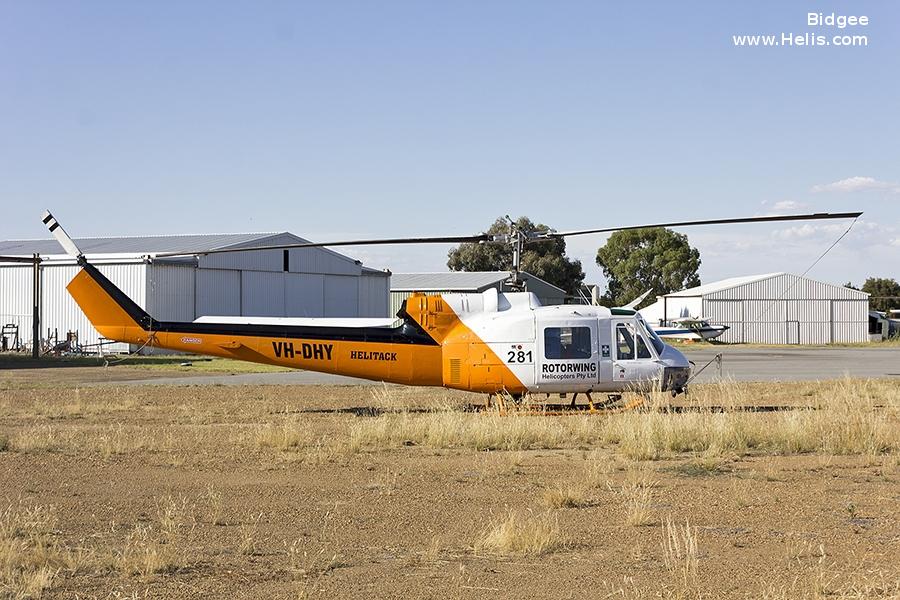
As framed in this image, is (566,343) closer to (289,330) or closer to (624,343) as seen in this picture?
(624,343)

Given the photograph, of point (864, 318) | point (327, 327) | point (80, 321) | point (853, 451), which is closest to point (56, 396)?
point (327, 327)

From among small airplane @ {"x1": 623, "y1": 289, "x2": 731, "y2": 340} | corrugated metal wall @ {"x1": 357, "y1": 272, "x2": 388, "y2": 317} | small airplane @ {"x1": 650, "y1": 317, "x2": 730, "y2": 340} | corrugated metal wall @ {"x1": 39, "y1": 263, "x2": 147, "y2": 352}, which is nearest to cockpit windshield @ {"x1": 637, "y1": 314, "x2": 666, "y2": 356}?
corrugated metal wall @ {"x1": 39, "y1": 263, "x2": 147, "y2": 352}

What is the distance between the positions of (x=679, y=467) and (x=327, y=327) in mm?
9744

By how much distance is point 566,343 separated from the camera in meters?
20.7

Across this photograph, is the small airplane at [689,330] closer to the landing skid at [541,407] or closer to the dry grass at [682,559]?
the landing skid at [541,407]

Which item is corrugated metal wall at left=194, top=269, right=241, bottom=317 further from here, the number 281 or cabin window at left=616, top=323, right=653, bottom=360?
cabin window at left=616, top=323, right=653, bottom=360

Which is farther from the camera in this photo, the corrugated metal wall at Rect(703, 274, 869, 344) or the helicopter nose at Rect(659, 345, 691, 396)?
the corrugated metal wall at Rect(703, 274, 869, 344)

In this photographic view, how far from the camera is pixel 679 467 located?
45.9 ft

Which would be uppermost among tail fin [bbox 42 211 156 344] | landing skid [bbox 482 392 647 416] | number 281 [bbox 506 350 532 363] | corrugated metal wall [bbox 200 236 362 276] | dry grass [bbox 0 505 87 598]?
corrugated metal wall [bbox 200 236 362 276]

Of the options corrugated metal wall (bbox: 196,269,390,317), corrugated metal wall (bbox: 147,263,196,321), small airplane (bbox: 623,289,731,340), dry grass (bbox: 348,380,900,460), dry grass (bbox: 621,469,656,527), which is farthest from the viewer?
small airplane (bbox: 623,289,731,340)

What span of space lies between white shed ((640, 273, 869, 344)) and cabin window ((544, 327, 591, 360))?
61.8 m

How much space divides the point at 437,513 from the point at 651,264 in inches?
4312

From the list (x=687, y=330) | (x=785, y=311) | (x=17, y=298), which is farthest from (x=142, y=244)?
(x=785, y=311)

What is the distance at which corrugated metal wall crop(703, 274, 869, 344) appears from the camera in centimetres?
8106
